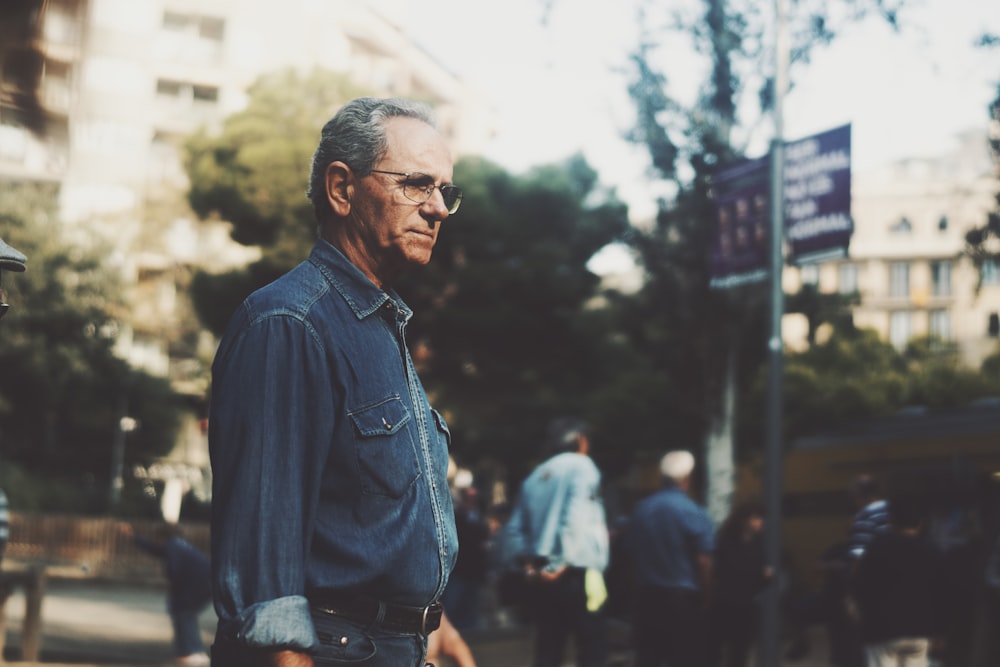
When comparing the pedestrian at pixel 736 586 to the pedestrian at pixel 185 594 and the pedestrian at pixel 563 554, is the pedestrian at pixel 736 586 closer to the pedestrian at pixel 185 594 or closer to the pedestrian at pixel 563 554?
the pedestrian at pixel 563 554

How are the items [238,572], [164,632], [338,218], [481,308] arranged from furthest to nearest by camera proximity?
1. [481,308]
2. [164,632]
3. [338,218]
4. [238,572]

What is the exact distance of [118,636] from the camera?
14961 millimetres

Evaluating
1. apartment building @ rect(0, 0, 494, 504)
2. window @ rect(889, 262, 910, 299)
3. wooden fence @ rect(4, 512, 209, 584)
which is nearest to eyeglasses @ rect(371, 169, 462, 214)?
wooden fence @ rect(4, 512, 209, 584)

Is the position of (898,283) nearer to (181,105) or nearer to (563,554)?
(181,105)

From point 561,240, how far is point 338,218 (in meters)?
31.4

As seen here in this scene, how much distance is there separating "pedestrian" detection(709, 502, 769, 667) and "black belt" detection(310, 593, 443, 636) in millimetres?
8057

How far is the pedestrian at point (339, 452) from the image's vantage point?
2043 millimetres

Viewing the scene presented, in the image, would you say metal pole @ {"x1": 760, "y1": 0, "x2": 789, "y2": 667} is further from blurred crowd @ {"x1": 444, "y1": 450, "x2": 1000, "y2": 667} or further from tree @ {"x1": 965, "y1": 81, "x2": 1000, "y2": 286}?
tree @ {"x1": 965, "y1": 81, "x2": 1000, "y2": 286}

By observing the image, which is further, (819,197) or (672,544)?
(819,197)

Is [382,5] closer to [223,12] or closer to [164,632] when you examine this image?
[223,12]

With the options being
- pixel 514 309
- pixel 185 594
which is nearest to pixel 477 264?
pixel 514 309

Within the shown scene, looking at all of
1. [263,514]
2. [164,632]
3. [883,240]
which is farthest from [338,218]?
[883,240]

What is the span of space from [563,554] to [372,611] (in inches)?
227

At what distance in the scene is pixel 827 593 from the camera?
1073cm
